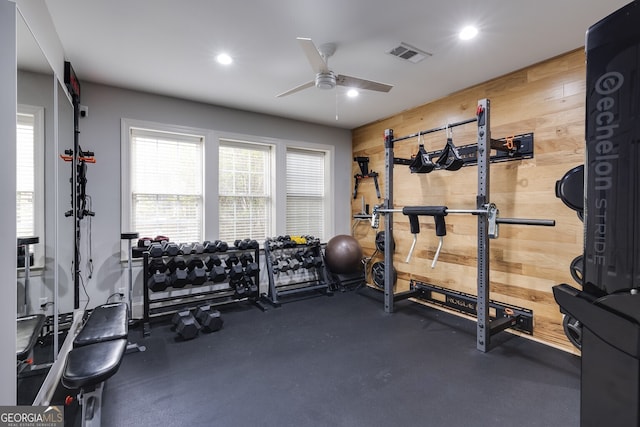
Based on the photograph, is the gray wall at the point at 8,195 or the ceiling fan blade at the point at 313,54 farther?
the ceiling fan blade at the point at 313,54

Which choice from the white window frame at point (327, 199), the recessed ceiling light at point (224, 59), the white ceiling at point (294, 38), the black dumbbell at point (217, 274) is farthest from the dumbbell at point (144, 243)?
the white window frame at point (327, 199)

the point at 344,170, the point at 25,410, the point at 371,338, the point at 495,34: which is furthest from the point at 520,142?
the point at 25,410

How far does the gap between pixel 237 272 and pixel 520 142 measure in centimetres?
330

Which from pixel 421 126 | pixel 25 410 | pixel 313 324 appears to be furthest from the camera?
pixel 421 126

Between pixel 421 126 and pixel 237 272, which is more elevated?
pixel 421 126

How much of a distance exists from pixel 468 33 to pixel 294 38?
135cm

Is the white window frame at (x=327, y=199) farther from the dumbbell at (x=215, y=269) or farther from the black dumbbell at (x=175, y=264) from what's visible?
the black dumbbell at (x=175, y=264)

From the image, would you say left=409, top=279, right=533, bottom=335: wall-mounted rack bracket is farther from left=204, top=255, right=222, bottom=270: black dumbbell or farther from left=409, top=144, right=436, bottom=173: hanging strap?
left=204, top=255, right=222, bottom=270: black dumbbell

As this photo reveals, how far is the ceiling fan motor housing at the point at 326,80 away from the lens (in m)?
2.37

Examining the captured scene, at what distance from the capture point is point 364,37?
2.38 meters

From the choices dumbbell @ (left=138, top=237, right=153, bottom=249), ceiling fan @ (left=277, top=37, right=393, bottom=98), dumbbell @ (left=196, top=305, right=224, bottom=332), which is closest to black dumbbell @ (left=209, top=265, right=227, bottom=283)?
dumbbell @ (left=196, top=305, right=224, bottom=332)

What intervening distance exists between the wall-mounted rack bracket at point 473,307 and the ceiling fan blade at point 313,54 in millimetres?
2609

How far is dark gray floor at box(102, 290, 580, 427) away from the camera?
180 centimetres

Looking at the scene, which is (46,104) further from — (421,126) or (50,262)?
(421,126)
